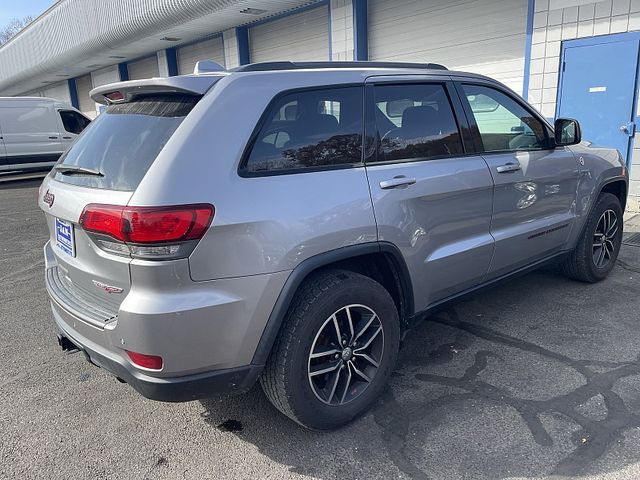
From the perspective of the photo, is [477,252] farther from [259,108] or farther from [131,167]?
[131,167]

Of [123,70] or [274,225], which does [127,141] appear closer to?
A: [274,225]

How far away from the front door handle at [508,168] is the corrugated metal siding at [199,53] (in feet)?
42.4

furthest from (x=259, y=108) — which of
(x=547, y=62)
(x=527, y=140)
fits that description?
(x=547, y=62)

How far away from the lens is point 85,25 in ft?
60.1

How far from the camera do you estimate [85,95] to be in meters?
26.8

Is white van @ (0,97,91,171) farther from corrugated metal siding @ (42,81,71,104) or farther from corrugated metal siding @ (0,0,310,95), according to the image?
corrugated metal siding @ (42,81,71,104)

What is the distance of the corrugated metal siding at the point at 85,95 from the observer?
26.1 metres

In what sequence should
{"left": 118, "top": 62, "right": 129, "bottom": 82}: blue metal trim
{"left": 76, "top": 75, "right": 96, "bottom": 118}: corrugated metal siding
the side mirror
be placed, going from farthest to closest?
{"left": 76, "top": 75, "right": 96, "bottom": 118}: corrugated metal siding
{"left": 118, "top": 62, "right": 129, "bottom": 82}: blue metal trim
the side mirror

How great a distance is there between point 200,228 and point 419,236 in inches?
52.5

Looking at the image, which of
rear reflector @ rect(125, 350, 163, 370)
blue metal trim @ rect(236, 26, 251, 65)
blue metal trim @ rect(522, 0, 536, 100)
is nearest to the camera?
rear reflector @ rect(125, 350, 163, 370)

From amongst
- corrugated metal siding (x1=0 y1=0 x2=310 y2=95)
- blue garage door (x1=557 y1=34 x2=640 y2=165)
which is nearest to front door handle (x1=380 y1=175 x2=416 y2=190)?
blue garage door (x1=557 y1=34 x2=640 y2=165)

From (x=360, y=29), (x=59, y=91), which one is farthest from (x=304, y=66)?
(x=59, y=91)

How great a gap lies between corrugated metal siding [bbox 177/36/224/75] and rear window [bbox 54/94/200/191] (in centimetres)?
1301

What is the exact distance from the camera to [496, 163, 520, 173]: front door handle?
3.41 meters
